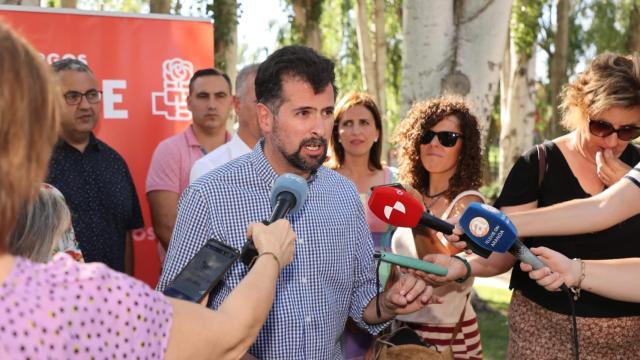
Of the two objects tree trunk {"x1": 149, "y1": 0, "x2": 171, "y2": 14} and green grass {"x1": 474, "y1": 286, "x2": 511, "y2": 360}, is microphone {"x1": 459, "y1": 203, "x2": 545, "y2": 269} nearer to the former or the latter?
green grass {"x1": 474, "y1": 286, "x2": 511, "y2": 360}

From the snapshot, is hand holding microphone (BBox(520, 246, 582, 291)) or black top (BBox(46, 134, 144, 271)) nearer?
hand holding microphone (BBox(520, 246, 582, 291))

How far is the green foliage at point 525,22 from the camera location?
16.7 m

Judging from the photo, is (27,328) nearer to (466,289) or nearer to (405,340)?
(405,340)

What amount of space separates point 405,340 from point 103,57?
388 centimetres

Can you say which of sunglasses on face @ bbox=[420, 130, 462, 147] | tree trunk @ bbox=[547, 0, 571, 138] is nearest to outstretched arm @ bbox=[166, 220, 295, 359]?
sunglasses on face @ bbox=[420, 130, 462, 147]

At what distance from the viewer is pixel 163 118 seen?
21.5ft

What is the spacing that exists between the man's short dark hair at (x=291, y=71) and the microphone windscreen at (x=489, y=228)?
0.83 metres

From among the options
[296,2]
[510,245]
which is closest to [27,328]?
[510,245]

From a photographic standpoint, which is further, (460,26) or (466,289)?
(460,26)

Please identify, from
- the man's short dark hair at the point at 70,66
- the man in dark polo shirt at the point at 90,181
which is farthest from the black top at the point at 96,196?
the man's short dark hair at the point at 70,66

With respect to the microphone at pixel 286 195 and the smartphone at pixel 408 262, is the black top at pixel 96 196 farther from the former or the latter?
the microphone at pixel 286 195

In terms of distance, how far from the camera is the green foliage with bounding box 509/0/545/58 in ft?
54.9

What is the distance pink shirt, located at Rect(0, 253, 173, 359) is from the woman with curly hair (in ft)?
8.12

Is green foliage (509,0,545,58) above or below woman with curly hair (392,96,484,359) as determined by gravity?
above
